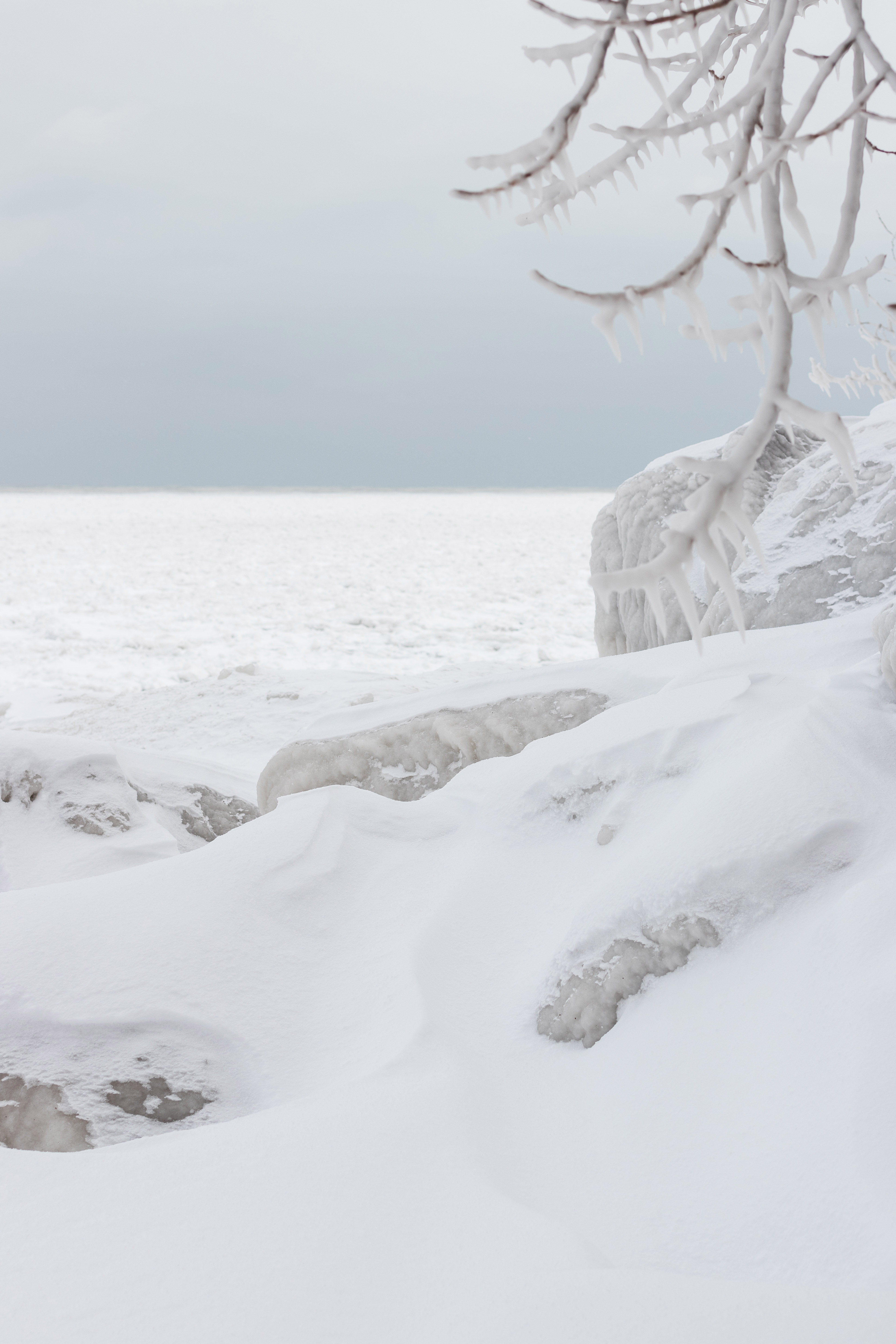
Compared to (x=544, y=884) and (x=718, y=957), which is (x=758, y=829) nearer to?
(x=718, y=957)

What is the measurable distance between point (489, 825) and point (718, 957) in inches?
26.8

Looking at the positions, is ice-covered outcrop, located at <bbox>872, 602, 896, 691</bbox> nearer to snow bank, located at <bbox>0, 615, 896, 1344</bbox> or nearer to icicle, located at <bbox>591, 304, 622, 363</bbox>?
snow bank, located at <bbox>0, 615, 896, 1344</bbox>

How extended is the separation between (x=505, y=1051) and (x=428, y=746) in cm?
147

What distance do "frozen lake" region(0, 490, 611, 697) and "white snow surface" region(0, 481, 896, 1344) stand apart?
506 centimetres

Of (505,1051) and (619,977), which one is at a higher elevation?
(619,977)

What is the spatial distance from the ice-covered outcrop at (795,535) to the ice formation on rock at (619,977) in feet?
4.38

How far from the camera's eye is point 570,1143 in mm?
1257

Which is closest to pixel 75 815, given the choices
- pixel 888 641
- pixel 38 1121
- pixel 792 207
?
pixel 38 1121

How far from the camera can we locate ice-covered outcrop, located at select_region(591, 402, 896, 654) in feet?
10.7

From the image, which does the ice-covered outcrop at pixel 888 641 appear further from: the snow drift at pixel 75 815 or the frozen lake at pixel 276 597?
the frozen lake at pixel 276 597

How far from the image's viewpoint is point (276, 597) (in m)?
10.3

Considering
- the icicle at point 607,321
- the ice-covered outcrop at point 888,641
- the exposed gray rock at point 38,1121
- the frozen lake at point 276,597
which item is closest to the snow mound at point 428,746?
the ice-covered outcrop at point 888,641

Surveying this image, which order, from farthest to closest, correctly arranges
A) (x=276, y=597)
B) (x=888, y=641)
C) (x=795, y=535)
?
(x=276, y=597) < (x=795, y=535) < (x=888, y=641)

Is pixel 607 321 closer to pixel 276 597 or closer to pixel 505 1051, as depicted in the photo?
pixel 505 1051
